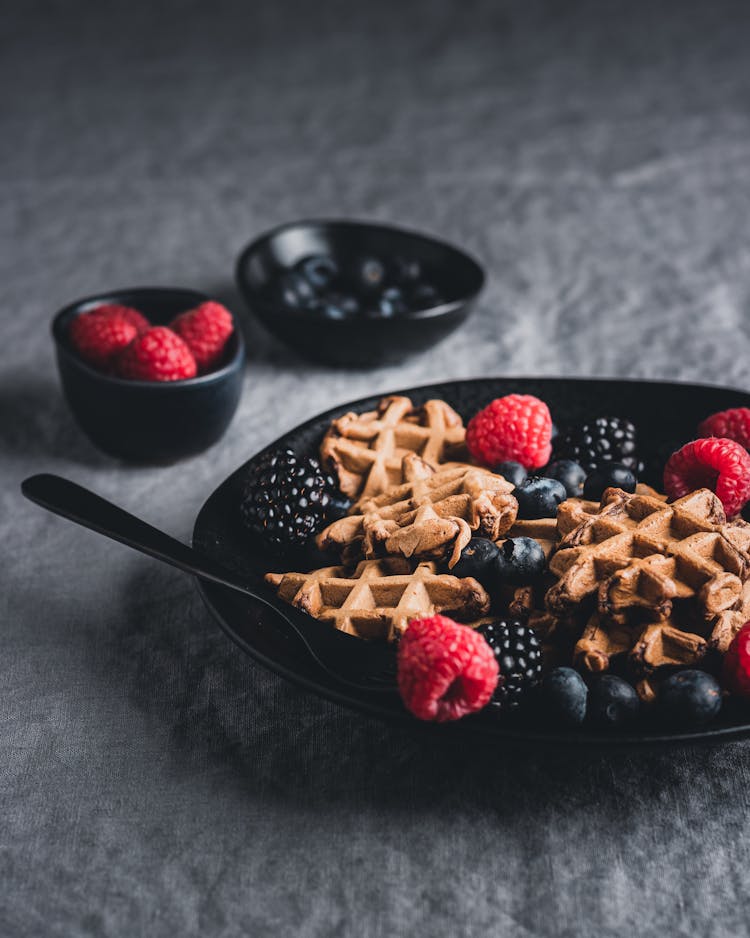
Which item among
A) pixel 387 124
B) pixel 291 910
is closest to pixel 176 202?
pixel 387 124

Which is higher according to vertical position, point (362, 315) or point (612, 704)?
point (612, 704)

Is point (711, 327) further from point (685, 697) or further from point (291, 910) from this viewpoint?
point (291, 910)

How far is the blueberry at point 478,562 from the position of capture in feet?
5.04

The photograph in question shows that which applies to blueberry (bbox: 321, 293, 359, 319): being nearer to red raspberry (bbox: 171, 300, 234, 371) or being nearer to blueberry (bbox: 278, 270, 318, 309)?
blueberry (bbox: 278, 270, 318, 309)

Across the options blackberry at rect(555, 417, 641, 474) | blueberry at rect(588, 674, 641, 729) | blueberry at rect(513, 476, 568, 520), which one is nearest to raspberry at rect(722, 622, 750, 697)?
blueberry at rect(588, 674, 641, 729)

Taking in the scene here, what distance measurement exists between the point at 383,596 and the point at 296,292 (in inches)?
46.6

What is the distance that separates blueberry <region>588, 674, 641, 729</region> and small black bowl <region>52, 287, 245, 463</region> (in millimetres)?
1040

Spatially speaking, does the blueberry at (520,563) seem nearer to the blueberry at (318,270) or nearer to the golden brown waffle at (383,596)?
the golden brown waffle at (383,596)

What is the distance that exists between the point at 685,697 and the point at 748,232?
Answer: 2134 mm

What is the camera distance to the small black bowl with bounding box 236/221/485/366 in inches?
93.7

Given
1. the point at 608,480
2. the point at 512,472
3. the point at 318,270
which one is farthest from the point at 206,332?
the point at 608,480

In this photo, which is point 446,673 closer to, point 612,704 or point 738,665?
point 612,704

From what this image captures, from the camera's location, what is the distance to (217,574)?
150 centimetres

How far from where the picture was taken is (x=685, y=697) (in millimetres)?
1345
